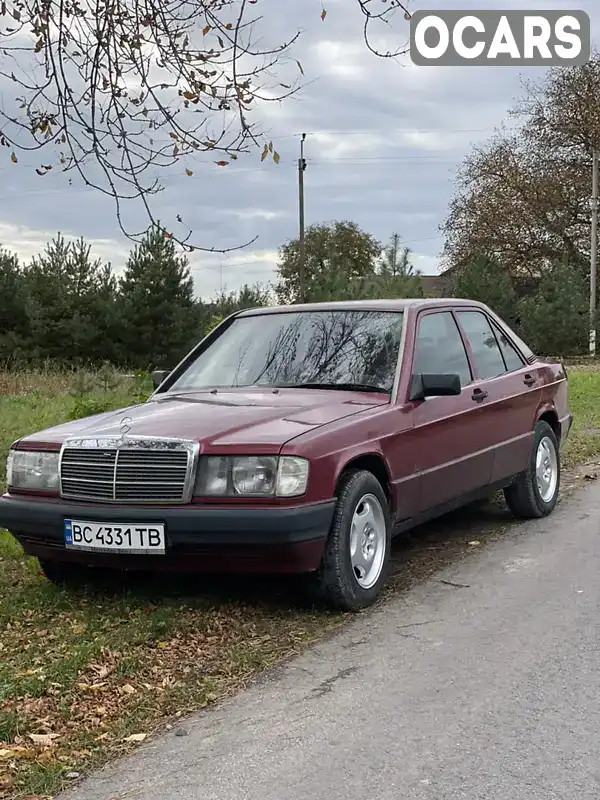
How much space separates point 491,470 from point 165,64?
3.38 meters

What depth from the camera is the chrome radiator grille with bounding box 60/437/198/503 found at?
4.81 m

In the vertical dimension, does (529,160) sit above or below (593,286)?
above

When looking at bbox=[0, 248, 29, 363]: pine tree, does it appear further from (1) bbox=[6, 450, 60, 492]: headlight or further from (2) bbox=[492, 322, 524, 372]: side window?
(1) bbox=[6, 450, 60, 492]: headlight

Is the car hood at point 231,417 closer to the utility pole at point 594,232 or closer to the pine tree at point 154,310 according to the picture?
the pine tree at point 154,310

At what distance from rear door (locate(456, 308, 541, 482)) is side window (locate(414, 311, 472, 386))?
0.47 feet

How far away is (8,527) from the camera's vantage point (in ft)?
17.2

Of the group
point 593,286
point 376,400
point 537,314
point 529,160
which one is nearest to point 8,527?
point 376,400

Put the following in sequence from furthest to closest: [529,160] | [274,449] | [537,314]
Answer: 1. [529,160]
2. [537,314]
3. [274,449]

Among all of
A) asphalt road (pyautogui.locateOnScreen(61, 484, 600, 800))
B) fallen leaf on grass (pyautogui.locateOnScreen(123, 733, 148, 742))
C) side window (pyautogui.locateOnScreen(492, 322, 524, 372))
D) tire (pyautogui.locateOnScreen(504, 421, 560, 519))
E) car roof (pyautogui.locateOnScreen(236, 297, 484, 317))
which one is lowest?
fallen leaf on grass (pyautogui.locateOnScreen(123, 733, 148, 742))

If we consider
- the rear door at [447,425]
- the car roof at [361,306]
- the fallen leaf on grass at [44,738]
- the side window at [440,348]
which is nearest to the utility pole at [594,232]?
the side window at [440,348]

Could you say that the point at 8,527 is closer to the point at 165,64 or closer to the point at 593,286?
the point at 165,64

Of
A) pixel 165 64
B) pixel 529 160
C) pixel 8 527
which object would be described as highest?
pixel 529 160

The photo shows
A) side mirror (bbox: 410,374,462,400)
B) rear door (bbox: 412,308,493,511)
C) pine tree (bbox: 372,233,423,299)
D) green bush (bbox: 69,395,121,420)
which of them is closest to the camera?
side mirror (bbox: 410,374,462,400)

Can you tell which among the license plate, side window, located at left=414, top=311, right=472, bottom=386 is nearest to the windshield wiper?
side window, located at left=414, top=311, right=472, bottom=386
